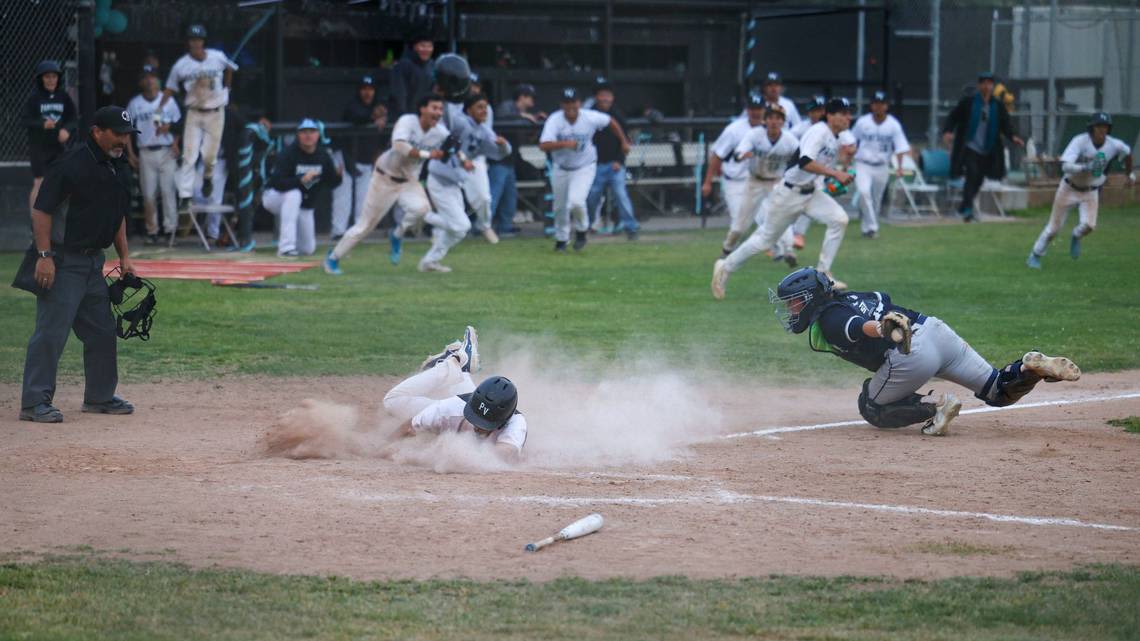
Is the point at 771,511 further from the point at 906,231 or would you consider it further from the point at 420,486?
the point at 906,231

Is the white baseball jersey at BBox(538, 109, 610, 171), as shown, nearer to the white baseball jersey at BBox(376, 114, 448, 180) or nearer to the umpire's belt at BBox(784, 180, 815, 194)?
the white baseball jersey at BBox(376, 114, 448, 180)

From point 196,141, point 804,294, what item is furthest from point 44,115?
point 804,294

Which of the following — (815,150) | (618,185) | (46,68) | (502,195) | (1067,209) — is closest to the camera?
(815,150)

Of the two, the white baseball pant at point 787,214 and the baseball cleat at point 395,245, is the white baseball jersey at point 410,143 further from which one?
the white baseball pant at point 787,214

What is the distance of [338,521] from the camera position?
6965 millimetres

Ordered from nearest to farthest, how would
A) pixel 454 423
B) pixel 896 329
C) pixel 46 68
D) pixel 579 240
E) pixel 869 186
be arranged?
pixel 454 423 < pixel 896 329 < pixel 46 68 < pixel 579 240 < pixel 869 186

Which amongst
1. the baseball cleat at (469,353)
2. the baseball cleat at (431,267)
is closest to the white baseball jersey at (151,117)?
the baseball cleat at (431,267)

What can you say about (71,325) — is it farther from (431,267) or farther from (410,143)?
(431,267)

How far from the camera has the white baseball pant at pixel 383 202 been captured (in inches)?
674

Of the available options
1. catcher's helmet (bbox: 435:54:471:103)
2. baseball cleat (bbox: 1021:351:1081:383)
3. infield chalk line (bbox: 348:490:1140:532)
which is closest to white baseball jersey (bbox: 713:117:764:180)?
catcher's helmet (bbox: 435:54:471:103)

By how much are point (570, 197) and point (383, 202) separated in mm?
3463

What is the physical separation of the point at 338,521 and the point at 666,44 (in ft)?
64.7

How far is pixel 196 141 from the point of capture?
1983 cm

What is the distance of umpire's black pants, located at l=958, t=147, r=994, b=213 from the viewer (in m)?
24.1
